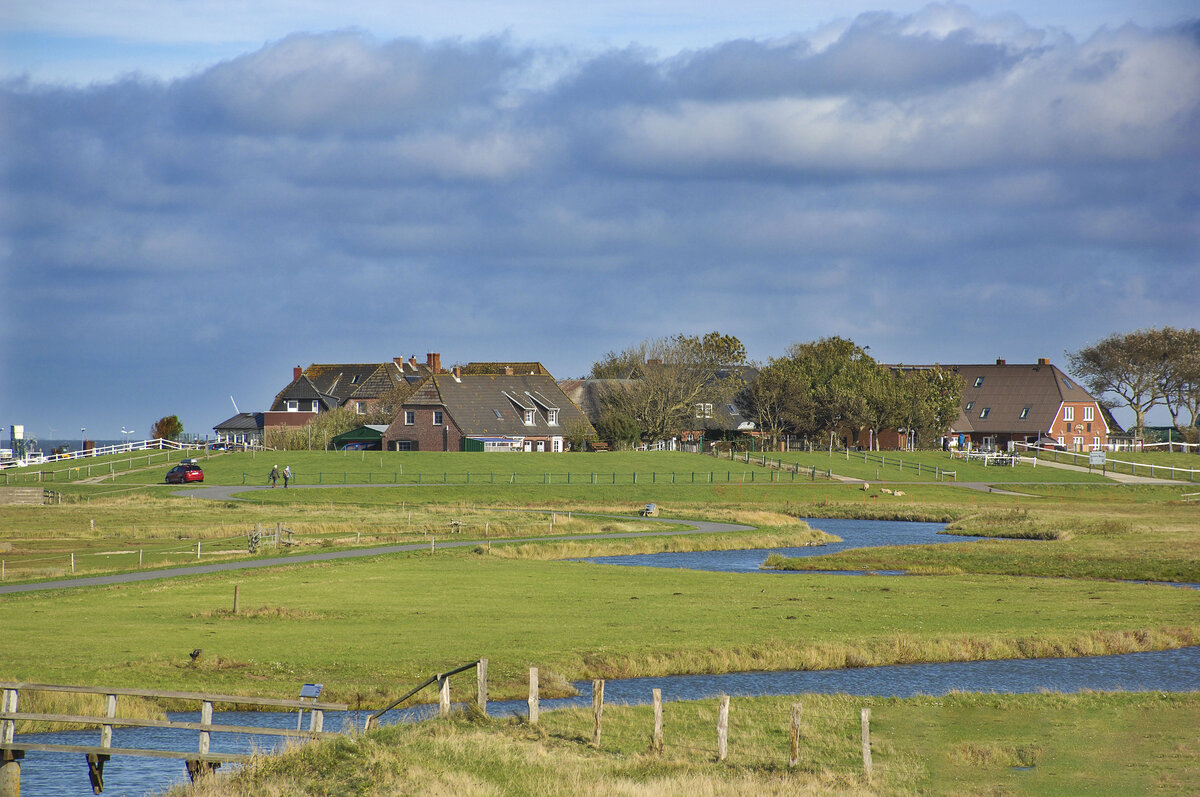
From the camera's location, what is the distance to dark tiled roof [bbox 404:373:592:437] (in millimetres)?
140000

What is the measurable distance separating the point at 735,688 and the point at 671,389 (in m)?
119

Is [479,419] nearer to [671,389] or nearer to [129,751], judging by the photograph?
[671,389]

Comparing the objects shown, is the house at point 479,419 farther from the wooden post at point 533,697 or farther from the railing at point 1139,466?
the wooden post at point 533,697

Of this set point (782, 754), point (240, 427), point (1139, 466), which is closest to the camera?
point (782, 754)

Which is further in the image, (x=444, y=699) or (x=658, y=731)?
(x=444, y=699)

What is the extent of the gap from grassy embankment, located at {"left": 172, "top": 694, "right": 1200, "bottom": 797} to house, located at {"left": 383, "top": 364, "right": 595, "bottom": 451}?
4254 inches

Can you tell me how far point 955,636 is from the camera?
41.2 m

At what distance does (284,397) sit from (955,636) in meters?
145

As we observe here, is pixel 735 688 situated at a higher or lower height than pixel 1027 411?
lower

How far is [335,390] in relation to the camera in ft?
587

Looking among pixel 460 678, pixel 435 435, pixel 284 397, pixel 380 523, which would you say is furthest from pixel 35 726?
pixel 284 397

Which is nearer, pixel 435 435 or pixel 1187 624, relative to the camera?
pixel 1187 624

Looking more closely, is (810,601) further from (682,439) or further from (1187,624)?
(682,439)

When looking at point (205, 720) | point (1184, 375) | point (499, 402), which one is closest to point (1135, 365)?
point (1184, 375)
